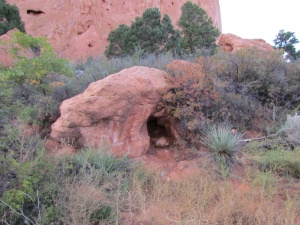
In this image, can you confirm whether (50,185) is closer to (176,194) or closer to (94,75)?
(176,194)

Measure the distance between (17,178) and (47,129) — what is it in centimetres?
295

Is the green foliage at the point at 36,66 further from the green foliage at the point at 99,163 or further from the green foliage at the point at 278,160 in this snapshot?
the green foliage at the point at 278,160

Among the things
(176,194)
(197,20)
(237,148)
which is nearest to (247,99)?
(237,148)

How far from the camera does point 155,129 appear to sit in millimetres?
6617

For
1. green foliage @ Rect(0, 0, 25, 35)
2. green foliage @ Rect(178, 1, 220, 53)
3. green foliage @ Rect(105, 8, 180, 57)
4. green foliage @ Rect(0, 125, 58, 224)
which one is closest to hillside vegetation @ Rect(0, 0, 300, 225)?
green foliage @ Rect(0, 125, 58, 224)

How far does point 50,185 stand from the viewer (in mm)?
3580

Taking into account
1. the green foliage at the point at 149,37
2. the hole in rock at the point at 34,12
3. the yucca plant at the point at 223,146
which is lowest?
the yucca plant at the point at 223,146

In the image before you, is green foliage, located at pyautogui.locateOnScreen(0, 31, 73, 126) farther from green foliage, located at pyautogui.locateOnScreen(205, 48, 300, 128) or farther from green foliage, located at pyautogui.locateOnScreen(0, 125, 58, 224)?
green foliage, located at pyautogui.locateOnScreen(205, 48, 300, 128)

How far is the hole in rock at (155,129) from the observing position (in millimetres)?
6453

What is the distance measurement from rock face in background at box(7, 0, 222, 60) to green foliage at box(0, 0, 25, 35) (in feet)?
6.73

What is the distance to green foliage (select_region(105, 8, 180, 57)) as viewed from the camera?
13.0m

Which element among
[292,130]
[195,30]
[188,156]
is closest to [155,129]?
[188,156]

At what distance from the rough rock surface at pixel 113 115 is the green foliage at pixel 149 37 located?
24.4ft

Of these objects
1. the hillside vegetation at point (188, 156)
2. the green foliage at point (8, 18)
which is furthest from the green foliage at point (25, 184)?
the green foliage at point (8, 18)
